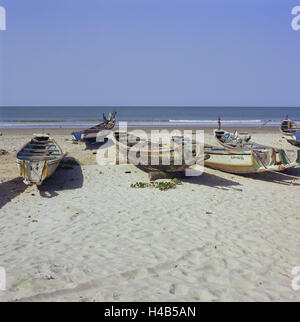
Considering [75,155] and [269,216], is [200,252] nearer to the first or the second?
[269,216]

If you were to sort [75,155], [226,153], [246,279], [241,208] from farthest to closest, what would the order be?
1. [75,155]
2. [226,153]
3. [241,208]
4. [246,279]

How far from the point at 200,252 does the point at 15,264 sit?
2.96 metres

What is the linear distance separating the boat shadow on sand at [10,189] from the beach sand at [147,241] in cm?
3

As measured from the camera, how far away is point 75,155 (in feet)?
43.6

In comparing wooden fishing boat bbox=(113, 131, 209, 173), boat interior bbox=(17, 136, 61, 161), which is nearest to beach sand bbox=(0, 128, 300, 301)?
wooden fishing boat bbox=(113, 131, 209, 173)

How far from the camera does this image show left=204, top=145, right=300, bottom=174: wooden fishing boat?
33.8 feet

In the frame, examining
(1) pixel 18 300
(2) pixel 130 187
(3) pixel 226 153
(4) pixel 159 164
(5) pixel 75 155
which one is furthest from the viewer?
(5) pixel 75 155

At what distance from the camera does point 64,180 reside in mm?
9703

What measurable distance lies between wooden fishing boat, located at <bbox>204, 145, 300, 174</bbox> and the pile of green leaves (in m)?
2.39

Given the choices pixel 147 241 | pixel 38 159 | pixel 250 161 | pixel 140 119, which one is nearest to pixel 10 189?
pixel 38 159

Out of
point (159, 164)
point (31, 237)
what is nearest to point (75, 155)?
point (159, 164)

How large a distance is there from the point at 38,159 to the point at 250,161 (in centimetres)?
764

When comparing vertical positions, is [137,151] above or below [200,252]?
above
